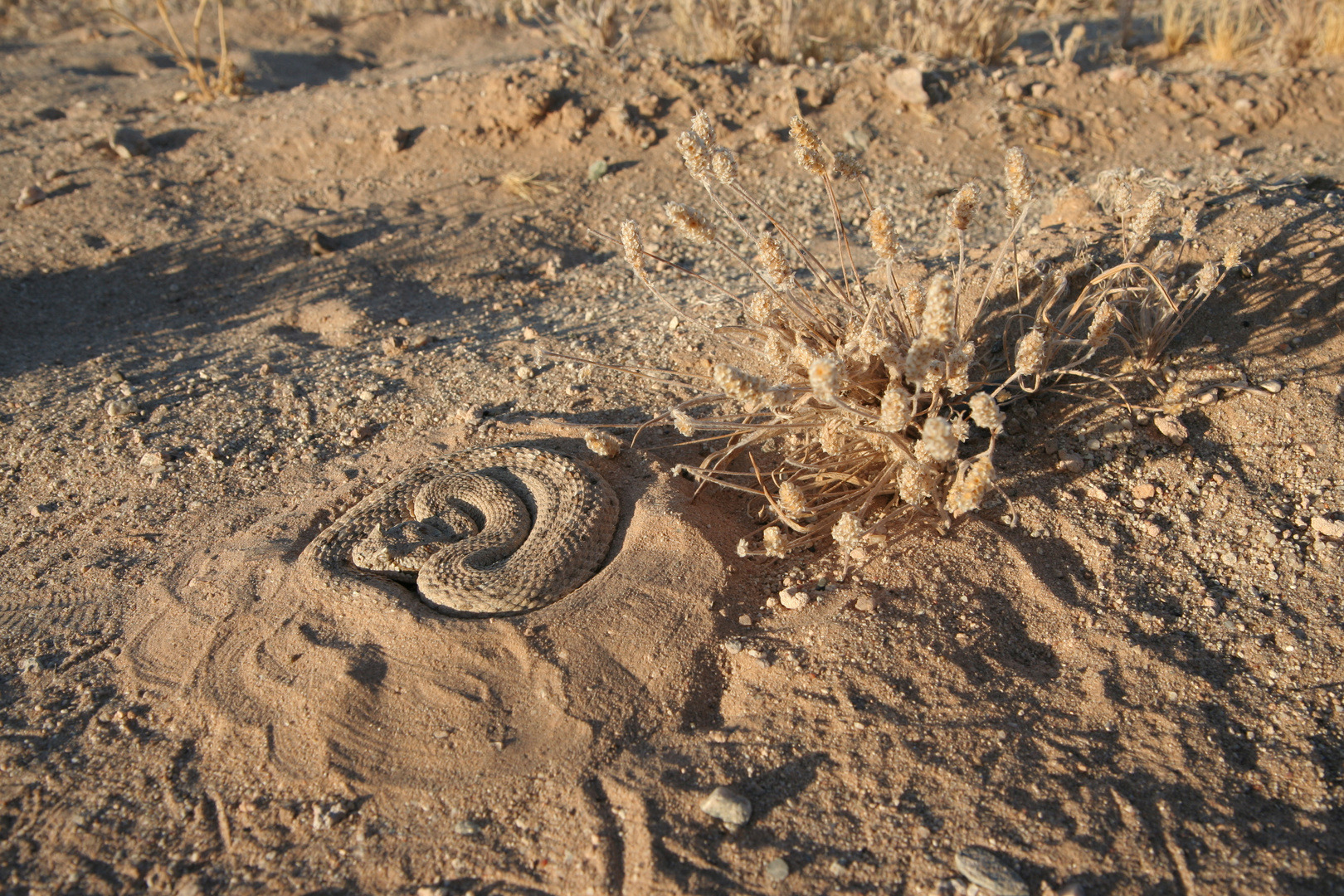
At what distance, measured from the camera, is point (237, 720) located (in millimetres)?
2535

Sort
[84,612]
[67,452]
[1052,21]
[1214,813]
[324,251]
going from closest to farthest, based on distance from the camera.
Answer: [1214,813] → [84,612] → [67,452] → [324,251] → [1052,21]

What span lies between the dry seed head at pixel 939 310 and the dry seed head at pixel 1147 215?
1031 millimetres

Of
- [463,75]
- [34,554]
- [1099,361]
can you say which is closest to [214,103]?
[463,75]

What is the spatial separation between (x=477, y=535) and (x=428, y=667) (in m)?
0.77

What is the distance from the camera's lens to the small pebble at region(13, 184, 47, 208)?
565 centimetres

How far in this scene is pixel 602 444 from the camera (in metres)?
3.29

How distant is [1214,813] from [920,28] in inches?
260

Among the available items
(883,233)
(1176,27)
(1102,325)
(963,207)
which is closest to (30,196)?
(883,233)

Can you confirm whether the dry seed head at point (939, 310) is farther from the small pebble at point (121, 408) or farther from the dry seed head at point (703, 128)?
the small pebble at point (121, 408)

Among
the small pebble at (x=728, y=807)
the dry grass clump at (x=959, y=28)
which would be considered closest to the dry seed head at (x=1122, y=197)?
the small pebble at (x=728, y=807)

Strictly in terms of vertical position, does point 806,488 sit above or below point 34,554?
above

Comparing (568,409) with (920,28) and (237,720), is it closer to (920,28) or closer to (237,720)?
(237,720)

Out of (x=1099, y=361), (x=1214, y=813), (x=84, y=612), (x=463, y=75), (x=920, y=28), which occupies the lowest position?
(x=84, y=612)

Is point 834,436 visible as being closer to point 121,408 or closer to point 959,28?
point 121,408
